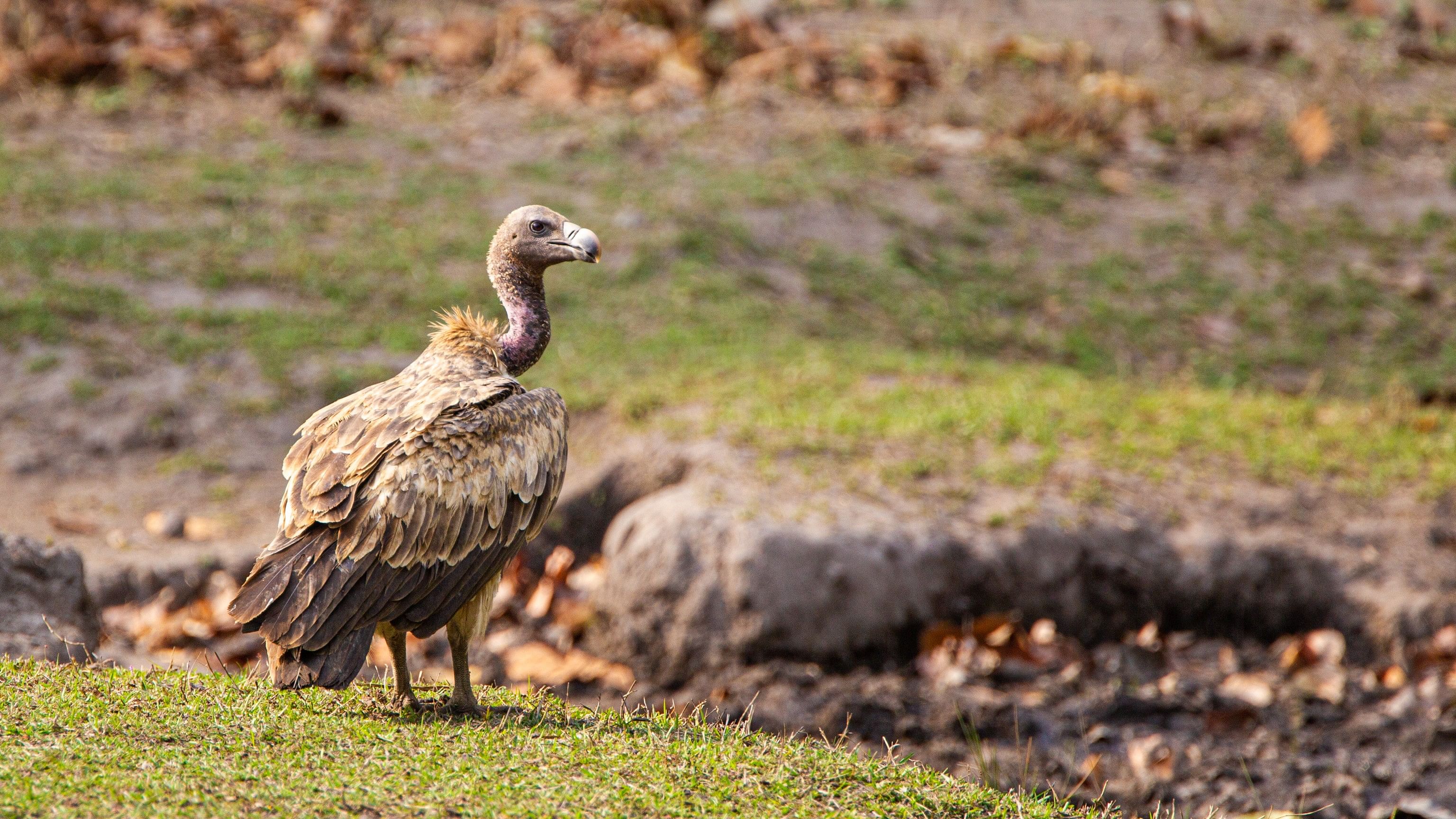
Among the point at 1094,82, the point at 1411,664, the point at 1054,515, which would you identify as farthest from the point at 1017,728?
the point at 1094,82

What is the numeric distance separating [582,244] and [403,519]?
131 cm

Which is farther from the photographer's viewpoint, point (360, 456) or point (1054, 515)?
point (1054, 515)

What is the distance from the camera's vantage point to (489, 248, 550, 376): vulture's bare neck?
523cm

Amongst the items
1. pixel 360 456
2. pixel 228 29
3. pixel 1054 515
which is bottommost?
pixel 1054 515

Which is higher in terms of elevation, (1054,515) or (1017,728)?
(1054,515)

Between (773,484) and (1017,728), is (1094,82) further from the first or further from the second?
(1017,728)

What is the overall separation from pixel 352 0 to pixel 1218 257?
8616mm

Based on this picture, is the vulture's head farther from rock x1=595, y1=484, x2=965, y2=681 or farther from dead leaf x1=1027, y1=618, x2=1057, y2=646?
dead leaf x1=1027, y1=618, x2=1057, y2=646

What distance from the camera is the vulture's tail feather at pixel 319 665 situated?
4027mm

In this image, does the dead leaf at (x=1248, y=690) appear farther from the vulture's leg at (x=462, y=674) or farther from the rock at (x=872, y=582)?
the vulture's leg at (x=462, y=674)

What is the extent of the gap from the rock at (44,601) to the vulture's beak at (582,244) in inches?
87.6

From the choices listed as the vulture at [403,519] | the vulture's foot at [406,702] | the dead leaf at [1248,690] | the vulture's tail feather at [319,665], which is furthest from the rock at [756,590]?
the vulture's tail feather at [319,665]

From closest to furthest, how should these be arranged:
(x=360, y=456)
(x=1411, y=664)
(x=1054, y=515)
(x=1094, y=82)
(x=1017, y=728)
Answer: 1. (x=360, y=456)
2. (x=1017, y=728)
3. (x=1411, y=664)
4. (x=1054, y=515)
5. (x=1094, y=82)

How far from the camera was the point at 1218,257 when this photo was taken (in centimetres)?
1142
